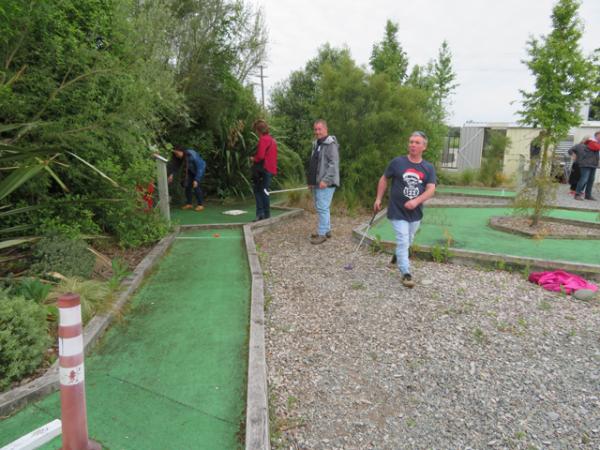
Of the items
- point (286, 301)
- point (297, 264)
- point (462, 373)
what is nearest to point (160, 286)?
point (286, 301)

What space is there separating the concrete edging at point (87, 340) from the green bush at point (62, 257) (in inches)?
16.4

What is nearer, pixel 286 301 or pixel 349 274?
pixel 286 301

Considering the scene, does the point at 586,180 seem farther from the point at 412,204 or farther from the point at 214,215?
the point at 214,215

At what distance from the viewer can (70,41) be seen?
421 centimetres

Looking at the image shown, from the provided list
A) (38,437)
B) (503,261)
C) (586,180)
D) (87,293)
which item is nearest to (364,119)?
(503,261)

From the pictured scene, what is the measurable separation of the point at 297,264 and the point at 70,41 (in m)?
3.57

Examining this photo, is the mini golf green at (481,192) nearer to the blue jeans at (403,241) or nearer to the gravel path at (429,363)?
the gravel path at (429,363)

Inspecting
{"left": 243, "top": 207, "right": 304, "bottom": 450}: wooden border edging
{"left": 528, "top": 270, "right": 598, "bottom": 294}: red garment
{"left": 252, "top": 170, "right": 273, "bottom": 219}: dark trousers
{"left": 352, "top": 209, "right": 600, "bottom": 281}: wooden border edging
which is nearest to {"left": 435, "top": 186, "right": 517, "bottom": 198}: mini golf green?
{"left": 252, "top": 170, "right": 273, "bottom": 219}: dark trousers

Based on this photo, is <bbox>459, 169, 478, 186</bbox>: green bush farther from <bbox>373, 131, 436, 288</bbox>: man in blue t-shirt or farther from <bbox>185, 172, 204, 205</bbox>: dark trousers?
<bbox>373, 131, 436, 288</bbox>: man in blue t-shirt

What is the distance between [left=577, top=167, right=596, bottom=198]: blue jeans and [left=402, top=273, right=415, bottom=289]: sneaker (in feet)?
31.3

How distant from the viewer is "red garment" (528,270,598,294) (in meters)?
4.91

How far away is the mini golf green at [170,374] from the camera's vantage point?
2.28 meters

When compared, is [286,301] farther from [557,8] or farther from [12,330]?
[557,8]

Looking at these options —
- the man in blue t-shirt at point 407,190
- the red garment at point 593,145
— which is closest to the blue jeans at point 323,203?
the man in blue t-shirt at point 407,190
